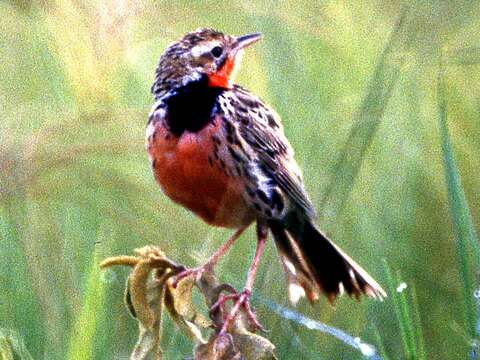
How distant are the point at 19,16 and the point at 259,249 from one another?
94 cm

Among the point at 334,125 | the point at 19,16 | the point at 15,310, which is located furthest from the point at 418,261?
the point at 19,16

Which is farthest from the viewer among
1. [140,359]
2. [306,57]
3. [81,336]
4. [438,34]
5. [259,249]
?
[306,57]

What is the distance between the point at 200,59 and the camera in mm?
1954

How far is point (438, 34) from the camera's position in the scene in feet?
4.94

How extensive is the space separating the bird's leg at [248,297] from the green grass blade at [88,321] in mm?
146

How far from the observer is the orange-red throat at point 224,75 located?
1976 mm

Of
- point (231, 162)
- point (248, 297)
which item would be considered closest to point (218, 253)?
point (248, 297)

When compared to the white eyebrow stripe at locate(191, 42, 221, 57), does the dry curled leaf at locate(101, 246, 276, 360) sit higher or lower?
lower

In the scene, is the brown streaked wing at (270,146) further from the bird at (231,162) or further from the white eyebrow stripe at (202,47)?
the white eyebrow stripe at (202,47)

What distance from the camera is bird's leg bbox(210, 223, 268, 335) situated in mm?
1148

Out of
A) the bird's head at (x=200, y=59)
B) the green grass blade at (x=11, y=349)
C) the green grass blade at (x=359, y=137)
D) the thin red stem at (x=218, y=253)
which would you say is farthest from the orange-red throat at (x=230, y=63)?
the green grass blade at (x=11, y=349)

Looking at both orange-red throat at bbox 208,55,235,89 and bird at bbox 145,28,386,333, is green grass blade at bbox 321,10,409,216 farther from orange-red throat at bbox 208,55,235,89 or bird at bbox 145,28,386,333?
orange-red throat at bbox 208,55,235,89

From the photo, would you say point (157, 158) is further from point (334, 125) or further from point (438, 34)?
point (438, 34)

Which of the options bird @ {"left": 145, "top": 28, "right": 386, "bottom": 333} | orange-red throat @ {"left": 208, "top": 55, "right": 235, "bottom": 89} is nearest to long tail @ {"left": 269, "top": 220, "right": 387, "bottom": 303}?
bird @ {"left": 145, "top": 28, "right": 386, "bottom": 333}
